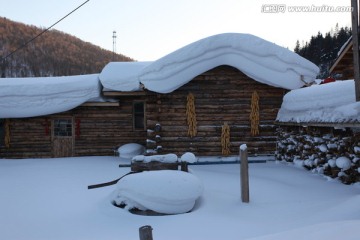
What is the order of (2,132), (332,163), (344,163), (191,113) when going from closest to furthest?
(344,163) < (332,163) < (191,113) < (2,132)

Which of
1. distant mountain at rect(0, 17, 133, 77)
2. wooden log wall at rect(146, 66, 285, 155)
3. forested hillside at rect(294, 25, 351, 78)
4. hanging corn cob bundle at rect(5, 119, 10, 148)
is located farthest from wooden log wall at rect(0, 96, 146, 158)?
distant mountain at rect(0, 17, 133, 77)

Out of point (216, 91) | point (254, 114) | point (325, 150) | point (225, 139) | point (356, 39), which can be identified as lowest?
point (325, 150)

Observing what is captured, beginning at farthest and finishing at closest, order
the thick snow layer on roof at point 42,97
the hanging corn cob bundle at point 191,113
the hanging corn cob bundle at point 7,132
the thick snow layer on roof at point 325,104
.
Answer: the hanging corn cob bundle at point 7,132 → the thick snow layer on roof at point 42,97 → the hanging corn cob bundle at point 191,113 → the thick snow layer on roof at point 325,104

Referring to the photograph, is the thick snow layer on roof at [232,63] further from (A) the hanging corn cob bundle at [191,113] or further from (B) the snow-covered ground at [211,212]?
(B) the snow-covered ground at [211,212]

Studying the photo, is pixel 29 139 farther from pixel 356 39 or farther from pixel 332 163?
pixel 356 39

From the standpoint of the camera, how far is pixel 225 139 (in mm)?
13188

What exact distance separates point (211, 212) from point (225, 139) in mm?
6850

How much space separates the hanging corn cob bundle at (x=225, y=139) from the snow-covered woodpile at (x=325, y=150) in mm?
2063

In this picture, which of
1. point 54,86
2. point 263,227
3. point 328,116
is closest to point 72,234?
point 263,227

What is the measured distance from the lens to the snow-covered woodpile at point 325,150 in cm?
805

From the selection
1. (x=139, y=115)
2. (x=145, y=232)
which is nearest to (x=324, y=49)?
(x=139, y=115)

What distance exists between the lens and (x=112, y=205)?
7023 millimetres

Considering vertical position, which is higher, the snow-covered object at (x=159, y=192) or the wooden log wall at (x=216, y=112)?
the wooden log wall at (x=216, y=112)

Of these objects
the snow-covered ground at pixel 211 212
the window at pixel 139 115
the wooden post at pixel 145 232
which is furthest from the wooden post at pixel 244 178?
the window at pixel 139 115
